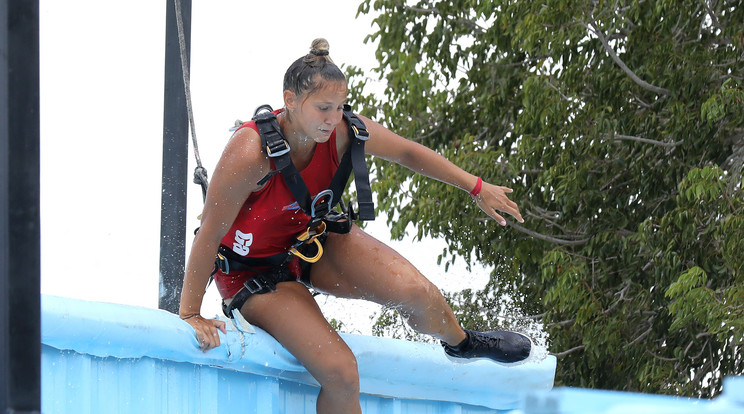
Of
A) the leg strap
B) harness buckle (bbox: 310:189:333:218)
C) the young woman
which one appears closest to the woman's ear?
the young woman

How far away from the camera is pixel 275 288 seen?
3104 millimetres

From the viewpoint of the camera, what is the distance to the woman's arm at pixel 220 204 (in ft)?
9.29

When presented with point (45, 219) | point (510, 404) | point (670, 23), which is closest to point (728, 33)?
point (670, 23)

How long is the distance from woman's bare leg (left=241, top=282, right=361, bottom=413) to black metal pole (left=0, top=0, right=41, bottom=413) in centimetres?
157

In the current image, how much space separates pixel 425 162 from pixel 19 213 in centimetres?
203

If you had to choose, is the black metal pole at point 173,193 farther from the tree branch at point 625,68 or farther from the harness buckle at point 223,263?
the tree branch at point 625,68

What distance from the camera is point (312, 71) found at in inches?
114

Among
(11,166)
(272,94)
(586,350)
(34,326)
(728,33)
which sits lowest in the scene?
(34,326)

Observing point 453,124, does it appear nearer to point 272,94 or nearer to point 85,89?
point 272,94

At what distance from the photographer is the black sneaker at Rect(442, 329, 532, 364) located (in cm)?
343

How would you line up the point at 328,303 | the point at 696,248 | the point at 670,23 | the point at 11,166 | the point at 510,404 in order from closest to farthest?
the point at 11,166 < the point at 510,404 < the point at 696,248 < the point at 670,23 < the point at 328,303

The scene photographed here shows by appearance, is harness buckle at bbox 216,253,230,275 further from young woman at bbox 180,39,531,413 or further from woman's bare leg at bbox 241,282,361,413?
woman's bare leg at bbox 241,282,361,413

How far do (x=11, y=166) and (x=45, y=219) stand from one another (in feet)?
33.8

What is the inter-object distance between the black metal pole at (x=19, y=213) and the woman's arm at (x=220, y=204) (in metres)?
1.36
